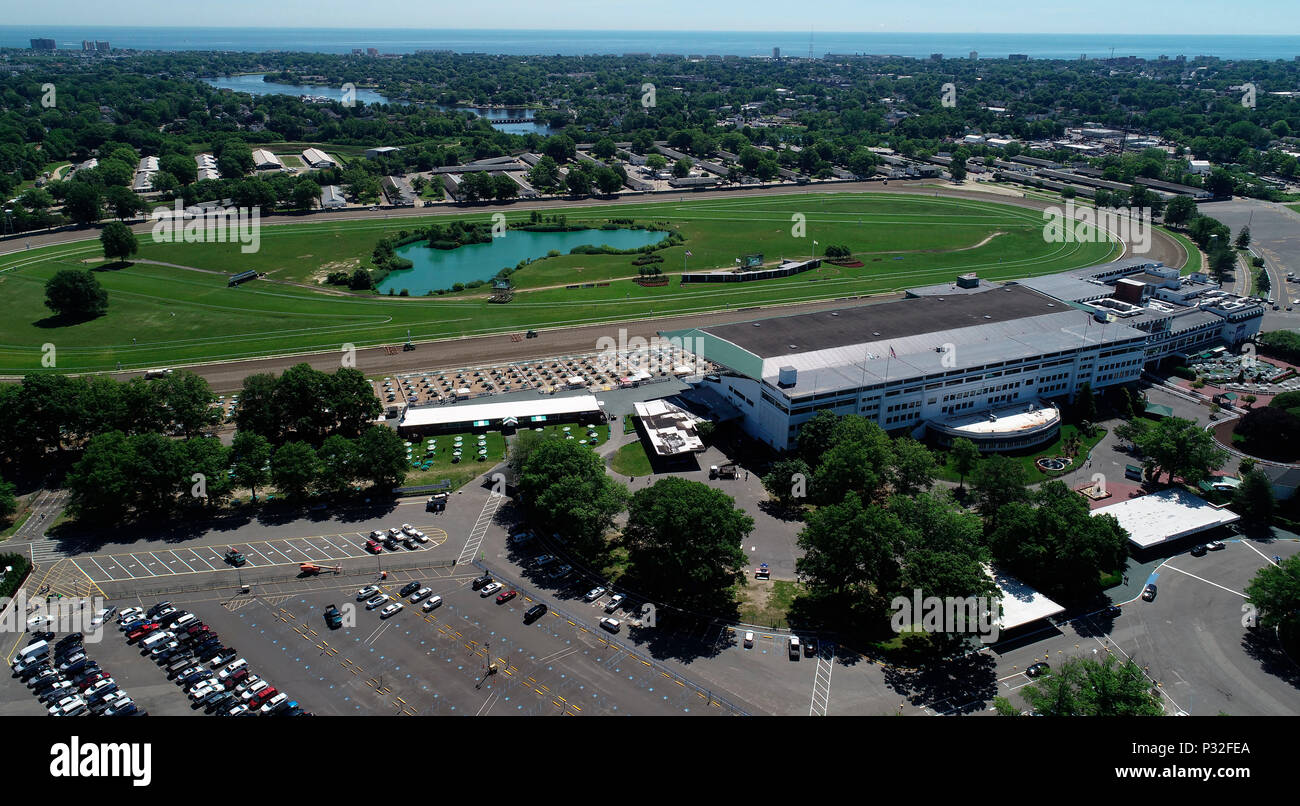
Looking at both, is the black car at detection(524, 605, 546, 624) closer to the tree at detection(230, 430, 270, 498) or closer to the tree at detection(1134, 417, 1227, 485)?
the tree at detection(230, 430, 270, 498)

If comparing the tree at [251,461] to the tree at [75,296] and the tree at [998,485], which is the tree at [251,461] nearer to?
the tree at [75,296]

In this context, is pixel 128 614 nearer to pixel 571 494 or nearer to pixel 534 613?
pixel 534 613

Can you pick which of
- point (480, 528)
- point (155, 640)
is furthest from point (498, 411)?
point (155, 640)

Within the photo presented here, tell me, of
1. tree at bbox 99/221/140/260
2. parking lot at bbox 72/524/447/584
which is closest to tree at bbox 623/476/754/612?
parking lot at bbox 72/524/447/584

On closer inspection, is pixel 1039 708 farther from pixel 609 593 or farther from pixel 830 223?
pixel 830 223

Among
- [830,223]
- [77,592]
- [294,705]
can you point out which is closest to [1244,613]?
[294,705]

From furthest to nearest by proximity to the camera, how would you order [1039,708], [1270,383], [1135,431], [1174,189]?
[1174,189] → [1270,383] → [1135,431] → [1039,708]
